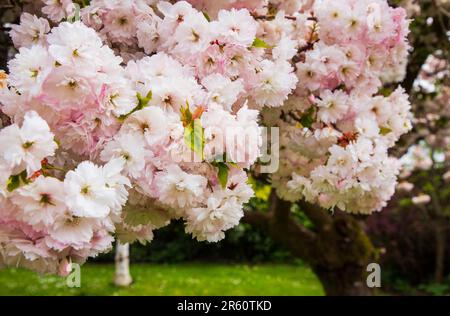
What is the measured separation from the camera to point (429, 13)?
507 centimetres

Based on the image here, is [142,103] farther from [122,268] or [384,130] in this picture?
[122,268]

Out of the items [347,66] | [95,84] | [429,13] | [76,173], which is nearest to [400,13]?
[347,66]

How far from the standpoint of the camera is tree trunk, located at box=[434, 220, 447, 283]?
998 cm

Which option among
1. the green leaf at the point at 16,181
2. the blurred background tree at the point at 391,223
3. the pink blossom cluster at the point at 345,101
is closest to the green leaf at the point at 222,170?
the green leaf at the point at 16,181

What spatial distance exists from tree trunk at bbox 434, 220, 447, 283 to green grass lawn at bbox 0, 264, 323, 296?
2026 millimetres

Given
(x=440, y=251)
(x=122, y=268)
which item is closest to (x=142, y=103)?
(x=122, y=268)

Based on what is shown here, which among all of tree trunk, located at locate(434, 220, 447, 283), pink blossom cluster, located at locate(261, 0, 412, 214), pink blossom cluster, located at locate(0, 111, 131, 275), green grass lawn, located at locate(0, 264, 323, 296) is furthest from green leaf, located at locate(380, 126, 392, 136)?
tree trunk, located at locate(434, 220, 447, 283)

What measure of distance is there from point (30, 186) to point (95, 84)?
35 centimetres

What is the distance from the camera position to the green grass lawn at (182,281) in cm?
984

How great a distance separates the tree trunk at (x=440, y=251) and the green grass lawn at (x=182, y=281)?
79.8 inches

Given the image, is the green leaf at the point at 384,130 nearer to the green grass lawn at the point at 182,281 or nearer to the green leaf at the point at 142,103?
the green leaf at the point at 142,103

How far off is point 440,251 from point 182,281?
4516 millimetres

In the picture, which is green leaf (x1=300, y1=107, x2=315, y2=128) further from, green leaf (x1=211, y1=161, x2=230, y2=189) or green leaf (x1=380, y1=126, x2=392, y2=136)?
green leaf (x1=211, y1=161, x2=230, y2=189)

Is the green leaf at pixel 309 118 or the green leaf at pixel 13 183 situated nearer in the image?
the green leaf at pixel 13 183
